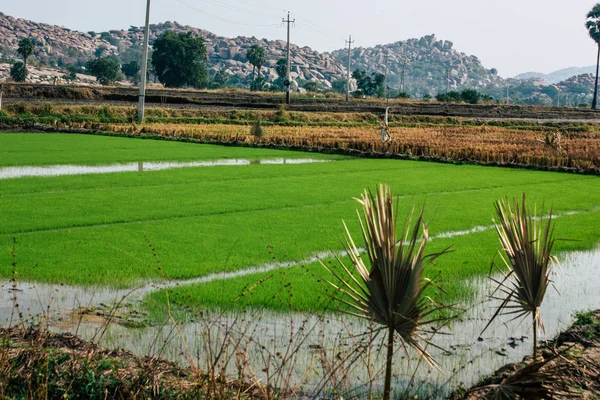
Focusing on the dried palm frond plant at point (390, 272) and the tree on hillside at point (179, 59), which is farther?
the tree on hillside at point (179, 59)

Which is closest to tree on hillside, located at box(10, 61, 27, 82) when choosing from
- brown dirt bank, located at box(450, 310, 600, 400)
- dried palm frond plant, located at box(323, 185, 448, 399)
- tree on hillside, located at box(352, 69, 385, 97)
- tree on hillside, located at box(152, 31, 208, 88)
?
tree on hillside, located at box(152, 31, 208, 88)

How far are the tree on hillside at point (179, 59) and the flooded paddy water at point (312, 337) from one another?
94240 millimetres

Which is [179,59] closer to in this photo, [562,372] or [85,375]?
[85,375]

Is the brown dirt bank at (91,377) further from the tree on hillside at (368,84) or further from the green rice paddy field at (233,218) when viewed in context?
the tree on hillside at (368,84)

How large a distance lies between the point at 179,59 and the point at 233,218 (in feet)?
292

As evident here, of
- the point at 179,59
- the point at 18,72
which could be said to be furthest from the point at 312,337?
the point at 18,72

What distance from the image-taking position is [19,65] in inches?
3974

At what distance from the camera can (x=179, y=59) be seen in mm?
100562

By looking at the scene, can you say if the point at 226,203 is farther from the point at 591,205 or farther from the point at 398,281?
the point at 398,281

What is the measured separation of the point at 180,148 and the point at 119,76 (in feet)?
365

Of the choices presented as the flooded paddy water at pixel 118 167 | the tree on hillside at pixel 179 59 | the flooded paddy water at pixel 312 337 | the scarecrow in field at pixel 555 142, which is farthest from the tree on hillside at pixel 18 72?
the flooded paddy water at pixel 312 337

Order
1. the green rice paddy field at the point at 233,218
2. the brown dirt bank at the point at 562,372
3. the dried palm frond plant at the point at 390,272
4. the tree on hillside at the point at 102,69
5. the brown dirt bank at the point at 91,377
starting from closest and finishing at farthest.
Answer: the dried palm frond plant at the point at 390,272
the brown dirt bank at the point at 562,372
the brown dirt bank at the point at 91,377
the green rice paddy field at the point at 233,218
the tree on hillside at the point at 102,69

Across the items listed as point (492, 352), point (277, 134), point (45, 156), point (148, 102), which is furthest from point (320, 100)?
point (492, 352)

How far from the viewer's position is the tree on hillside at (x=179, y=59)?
100 metres
